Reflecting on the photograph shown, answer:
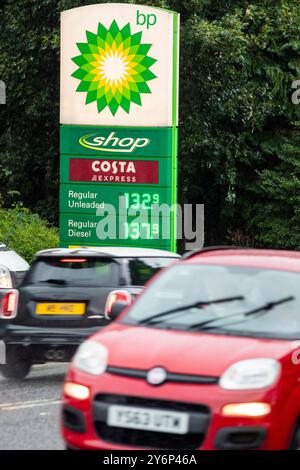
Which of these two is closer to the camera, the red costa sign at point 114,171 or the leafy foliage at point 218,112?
the red costa sign at point 114,171

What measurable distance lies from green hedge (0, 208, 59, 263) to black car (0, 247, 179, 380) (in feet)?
36.8

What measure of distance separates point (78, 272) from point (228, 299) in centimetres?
498

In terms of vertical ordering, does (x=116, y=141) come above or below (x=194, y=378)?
above

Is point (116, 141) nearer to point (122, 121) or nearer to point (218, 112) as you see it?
point (122, 121)

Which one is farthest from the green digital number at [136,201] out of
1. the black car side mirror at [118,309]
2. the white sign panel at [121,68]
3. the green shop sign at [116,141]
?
the black car side mirror at [118,309]

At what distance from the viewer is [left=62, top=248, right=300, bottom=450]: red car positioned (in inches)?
293

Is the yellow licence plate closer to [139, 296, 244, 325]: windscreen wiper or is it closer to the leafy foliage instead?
[139, 296, 244, 325]: windscreen wiper

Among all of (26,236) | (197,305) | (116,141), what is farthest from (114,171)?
(197,305)

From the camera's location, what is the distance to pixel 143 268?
13609mm

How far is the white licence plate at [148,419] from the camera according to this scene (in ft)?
24.5

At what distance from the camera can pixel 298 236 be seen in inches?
1359

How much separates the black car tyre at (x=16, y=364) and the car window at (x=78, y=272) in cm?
77

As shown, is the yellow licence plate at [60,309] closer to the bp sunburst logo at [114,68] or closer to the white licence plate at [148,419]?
the white licence plate at [148,419]
